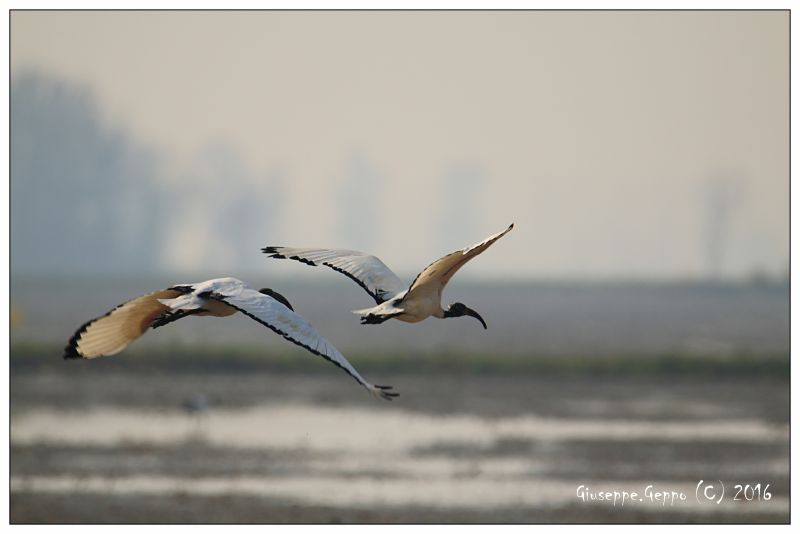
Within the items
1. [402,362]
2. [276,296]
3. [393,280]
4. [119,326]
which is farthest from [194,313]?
[402,362]

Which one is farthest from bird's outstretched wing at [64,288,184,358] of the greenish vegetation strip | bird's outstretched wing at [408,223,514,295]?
the greenish vegetation strip

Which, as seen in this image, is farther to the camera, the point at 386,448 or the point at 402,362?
the point at 402,362

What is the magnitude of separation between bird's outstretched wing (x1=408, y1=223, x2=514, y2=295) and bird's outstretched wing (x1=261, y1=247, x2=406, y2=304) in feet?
1.77

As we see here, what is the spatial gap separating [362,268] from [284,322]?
5.21 ft

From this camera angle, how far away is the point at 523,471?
79.5 feet

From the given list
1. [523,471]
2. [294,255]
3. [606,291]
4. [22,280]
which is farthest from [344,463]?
[606,291]

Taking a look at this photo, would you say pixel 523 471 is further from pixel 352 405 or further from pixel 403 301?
pixel 403 301

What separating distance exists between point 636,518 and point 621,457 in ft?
11.7

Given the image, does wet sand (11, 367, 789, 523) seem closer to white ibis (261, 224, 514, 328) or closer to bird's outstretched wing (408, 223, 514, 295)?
white ibis (261, 224, 514, 328)

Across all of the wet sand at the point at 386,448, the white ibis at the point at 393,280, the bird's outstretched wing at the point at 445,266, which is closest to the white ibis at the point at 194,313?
the white ibis at the point at 393,280

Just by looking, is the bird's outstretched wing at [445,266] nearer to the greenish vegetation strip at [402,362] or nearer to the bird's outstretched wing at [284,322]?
the bird's outstretched wing at [284,322]

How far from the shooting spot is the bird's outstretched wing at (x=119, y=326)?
9.59 meters

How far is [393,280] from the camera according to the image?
10.5 metres

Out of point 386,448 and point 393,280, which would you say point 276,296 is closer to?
point 393,280
